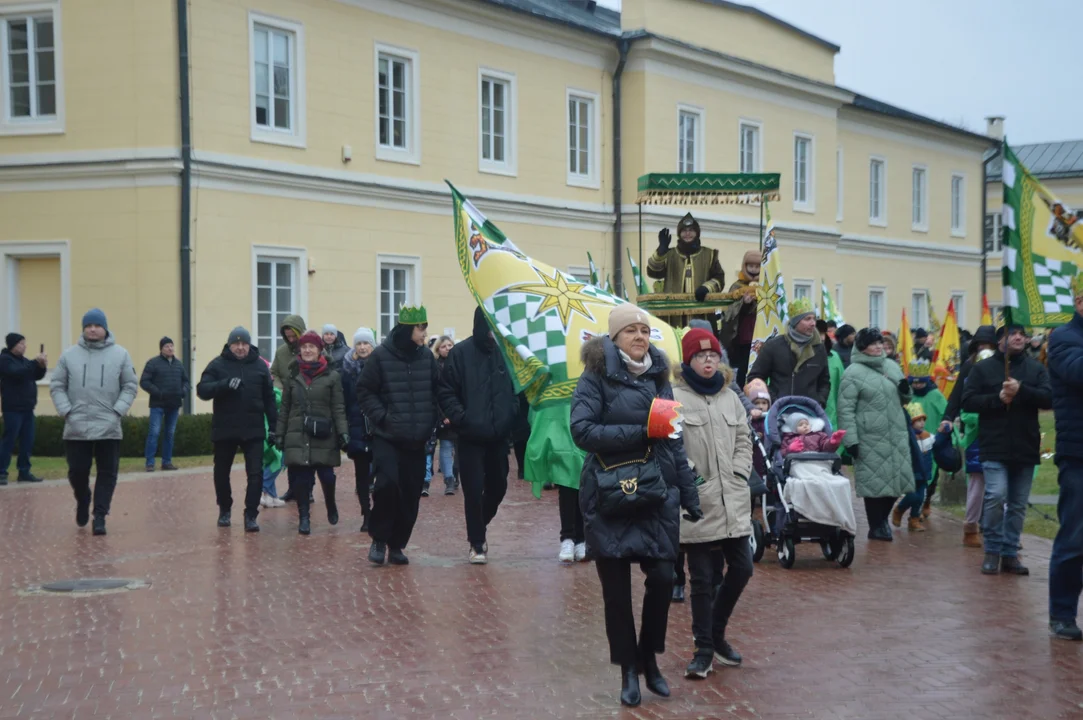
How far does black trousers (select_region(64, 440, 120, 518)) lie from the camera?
527 inches

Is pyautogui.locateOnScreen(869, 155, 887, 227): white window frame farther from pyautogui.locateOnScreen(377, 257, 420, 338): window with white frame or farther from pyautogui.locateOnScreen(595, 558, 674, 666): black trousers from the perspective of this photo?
pyautogui.locateOnScreen(595, 558, 674, 666): black trousers

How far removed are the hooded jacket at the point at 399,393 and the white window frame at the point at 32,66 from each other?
44.4 ft

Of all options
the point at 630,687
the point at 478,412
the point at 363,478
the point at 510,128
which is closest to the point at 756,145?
the point at 510,128

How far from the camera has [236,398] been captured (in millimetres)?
13578

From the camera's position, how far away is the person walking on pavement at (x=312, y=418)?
13219 millimetres

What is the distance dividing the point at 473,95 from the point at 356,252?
4.45 meters

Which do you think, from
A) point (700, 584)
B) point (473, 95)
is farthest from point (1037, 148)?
point (700, 584)

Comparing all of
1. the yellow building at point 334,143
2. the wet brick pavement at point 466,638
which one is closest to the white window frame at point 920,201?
the yellow building at point 334,143

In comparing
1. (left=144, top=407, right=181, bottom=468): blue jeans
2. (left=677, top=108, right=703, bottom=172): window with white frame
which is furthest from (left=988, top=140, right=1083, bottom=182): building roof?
(left=144, top=407, right=181, bottom=468): blue jeans

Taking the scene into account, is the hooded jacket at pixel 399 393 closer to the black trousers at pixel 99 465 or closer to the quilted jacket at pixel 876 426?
the black trousers at pixel 99 465

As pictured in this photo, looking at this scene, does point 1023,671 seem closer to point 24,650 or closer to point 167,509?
point 24,650

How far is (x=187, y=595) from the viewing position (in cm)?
1006

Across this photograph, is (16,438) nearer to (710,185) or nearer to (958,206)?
(710,185)

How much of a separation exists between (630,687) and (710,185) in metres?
11.0
